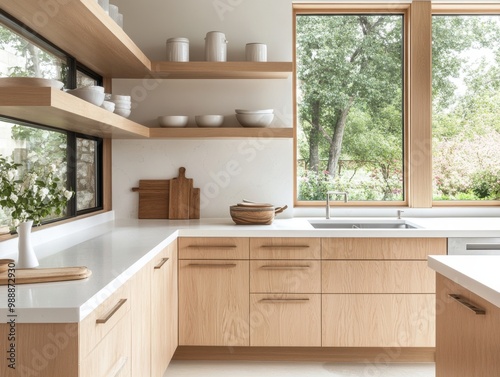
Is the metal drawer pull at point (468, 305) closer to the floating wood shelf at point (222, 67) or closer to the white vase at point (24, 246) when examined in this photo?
the white vase at point (24, 246)

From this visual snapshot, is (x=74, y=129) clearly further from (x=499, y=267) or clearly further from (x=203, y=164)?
(x=499, y=267)

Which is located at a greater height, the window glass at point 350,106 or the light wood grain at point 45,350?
the window glass at point 350,106

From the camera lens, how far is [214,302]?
3.27 m

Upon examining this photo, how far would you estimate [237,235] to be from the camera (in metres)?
3.25

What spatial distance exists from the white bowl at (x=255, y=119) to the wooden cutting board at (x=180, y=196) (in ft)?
1.97

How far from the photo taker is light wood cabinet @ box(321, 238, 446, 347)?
127 inches

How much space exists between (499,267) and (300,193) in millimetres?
2395

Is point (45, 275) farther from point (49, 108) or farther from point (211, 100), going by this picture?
point (211, 100)

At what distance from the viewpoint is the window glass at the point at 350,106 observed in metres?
4.07

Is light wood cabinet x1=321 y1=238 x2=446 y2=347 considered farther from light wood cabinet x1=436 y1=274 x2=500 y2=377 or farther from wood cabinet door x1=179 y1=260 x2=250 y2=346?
light wood cabinet x1=436 y1=274 x2=500 y2=377

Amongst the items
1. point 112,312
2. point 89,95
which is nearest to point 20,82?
point 89,95

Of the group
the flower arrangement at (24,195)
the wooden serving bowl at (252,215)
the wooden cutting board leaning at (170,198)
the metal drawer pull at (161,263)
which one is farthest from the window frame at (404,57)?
the flower arrangement at (24,195)

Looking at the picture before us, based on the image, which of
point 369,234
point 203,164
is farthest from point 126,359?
point 203,164

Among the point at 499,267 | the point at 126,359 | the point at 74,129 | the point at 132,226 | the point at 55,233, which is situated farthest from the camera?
the point at 132,226
